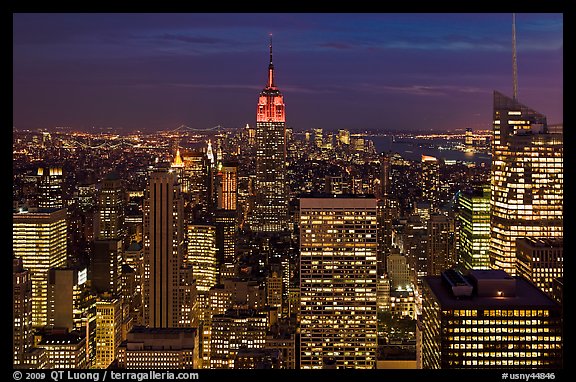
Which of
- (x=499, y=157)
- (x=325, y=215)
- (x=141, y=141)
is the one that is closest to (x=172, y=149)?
(x=141, y=141)

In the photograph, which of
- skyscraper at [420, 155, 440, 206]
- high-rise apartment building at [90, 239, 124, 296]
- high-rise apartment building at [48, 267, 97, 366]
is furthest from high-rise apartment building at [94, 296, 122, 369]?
skyscraper at [420, 155, 440, 206]

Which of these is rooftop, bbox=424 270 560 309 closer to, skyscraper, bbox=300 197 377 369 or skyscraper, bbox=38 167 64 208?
skyscraper, bbox=300 197 377 369

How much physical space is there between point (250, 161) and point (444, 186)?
535 cm

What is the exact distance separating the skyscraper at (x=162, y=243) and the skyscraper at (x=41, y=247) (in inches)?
58.4

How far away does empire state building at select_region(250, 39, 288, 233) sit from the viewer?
11508 mm

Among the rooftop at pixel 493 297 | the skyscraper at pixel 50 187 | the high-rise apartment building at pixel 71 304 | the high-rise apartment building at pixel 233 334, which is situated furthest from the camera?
the high-rise apartment building at pixel 71 304

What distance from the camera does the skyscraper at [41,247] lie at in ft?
26.3

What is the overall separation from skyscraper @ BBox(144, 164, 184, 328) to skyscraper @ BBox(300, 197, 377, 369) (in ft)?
6.68

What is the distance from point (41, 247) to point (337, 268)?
4.06m

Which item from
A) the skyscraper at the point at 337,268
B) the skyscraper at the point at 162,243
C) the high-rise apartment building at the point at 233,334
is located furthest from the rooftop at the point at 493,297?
the skyscraper at the point at 162,243

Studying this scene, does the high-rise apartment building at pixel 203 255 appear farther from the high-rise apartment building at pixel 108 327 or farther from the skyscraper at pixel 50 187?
the skyscraper at pixel 50 187

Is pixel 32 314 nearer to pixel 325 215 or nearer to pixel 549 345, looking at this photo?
pixel 325 215

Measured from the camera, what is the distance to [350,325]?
29.2ft

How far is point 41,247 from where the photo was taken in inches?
346
